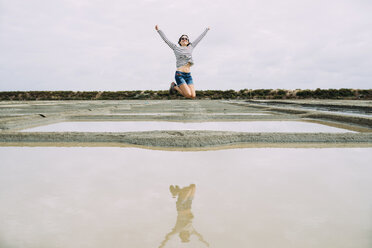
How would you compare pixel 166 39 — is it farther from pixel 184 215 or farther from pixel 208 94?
pixel 208 94

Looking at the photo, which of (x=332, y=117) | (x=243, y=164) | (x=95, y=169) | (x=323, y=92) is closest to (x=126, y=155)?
(x=95, y=169)

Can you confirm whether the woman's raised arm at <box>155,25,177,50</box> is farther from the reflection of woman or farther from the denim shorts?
the reflection of woman

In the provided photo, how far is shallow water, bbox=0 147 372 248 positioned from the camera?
0.77 metres

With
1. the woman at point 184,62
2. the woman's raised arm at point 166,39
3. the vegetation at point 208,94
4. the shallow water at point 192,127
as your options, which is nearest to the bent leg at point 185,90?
the woman at point 184,62

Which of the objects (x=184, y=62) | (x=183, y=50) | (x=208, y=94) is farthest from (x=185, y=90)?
(x=208, y=94)

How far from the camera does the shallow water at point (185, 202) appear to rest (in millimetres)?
768

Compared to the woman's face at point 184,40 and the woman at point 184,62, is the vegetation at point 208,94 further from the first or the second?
the woman's face at point 184,40

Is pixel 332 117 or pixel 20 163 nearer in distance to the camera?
pixel 20 163

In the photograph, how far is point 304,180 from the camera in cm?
125

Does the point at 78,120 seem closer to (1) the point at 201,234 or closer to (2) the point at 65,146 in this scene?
(2) the point at 65,146

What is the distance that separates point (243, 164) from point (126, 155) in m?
0.73

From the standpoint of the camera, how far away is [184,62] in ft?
15.1

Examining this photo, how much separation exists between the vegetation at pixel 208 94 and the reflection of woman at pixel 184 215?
755 inches

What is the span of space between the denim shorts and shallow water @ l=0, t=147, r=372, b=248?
319 centimetres
